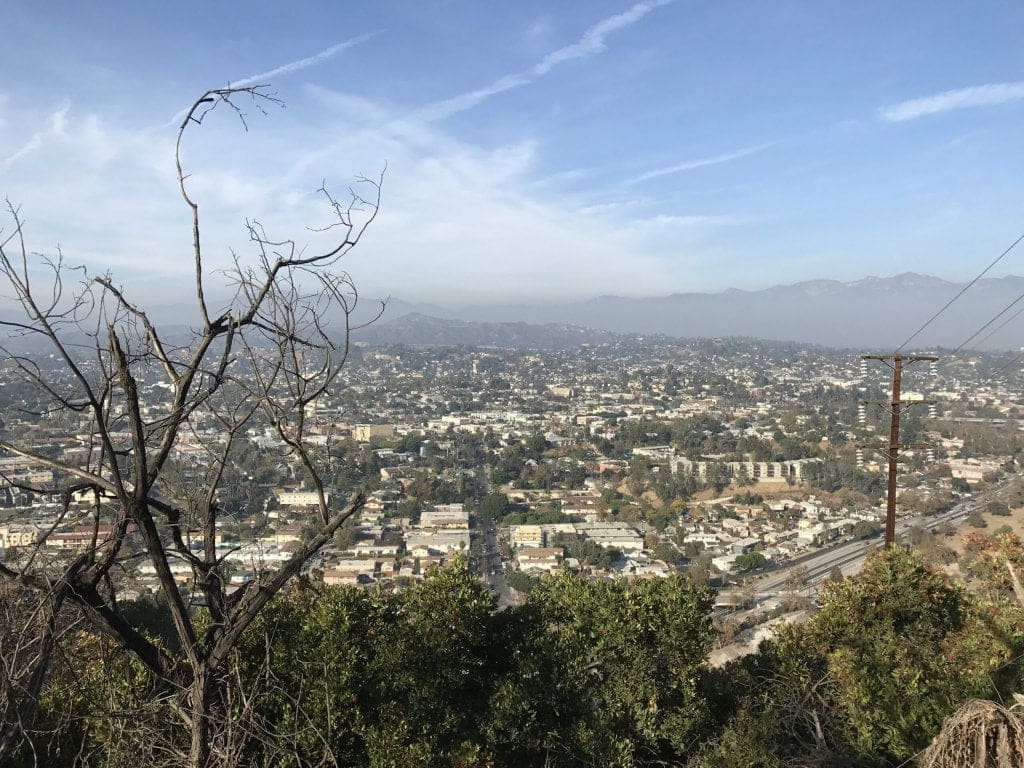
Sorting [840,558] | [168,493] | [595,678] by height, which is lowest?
[840,558]

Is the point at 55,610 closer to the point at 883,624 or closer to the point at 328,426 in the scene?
the point at 328,426

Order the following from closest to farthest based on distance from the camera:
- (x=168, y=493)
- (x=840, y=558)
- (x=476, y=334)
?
(x=168, y=493), (x=840, y=558), (x=476, y=334)

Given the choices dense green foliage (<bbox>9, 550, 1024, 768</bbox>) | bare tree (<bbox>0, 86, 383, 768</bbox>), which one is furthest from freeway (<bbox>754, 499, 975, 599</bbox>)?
bare tree (<bbox>0, 86, 383, 768</bbox>)

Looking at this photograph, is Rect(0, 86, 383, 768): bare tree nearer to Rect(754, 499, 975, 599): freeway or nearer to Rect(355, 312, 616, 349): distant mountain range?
Rect(754, 499, 975, 599): freeway

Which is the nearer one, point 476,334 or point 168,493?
point 168,493

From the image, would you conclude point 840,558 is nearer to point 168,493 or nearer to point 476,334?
point 168,493

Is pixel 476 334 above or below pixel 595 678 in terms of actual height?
above

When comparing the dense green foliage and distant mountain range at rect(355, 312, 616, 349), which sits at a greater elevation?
distant mountain range at rect(355, 312, 616, 349)

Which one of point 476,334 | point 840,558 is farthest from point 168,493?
point 476,334

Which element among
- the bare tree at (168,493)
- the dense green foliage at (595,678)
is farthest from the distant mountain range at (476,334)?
the bare tree at (168,493)
